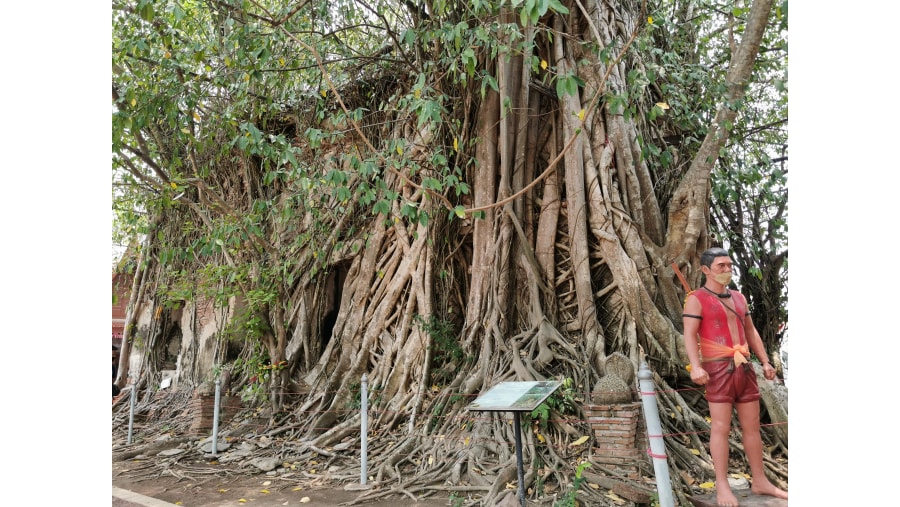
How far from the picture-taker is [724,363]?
2.83m

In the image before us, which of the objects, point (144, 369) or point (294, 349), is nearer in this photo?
point (294, 349)

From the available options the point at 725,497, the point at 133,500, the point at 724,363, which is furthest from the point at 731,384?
the point at 133,500

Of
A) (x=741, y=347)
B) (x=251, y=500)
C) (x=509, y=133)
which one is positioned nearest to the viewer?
(x=741, y=347)

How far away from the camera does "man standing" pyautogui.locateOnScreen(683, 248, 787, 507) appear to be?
111 inches

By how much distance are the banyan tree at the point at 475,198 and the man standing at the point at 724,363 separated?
801 millimetres

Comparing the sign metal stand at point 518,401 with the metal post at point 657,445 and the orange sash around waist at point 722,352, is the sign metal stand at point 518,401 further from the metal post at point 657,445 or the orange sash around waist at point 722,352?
the orange sash around waist at point 722,352

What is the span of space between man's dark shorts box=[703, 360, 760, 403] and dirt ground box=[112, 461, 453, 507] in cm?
184

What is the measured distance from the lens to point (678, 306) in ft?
14.4

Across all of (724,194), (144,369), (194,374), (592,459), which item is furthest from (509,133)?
(144,369)

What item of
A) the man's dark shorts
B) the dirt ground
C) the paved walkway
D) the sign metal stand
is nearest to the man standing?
the man's dark shorts

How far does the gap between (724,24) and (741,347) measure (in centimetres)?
335

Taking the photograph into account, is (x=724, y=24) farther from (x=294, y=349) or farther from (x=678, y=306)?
(x=294, y=349)

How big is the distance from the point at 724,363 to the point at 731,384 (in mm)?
95

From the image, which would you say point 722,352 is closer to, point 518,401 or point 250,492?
point 518,401
